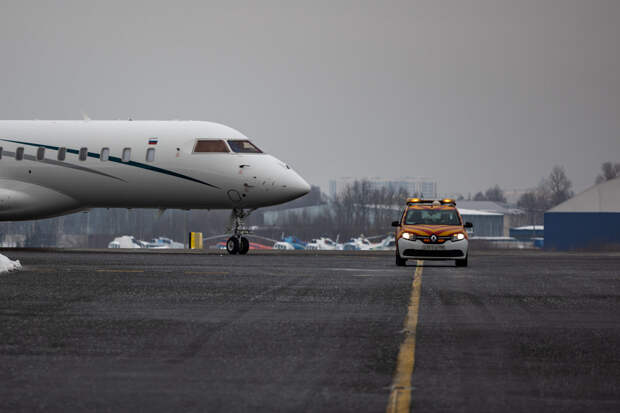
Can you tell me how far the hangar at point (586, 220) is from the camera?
85.2m

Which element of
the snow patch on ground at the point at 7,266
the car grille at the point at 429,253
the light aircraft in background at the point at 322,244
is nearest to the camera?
the snow patch on ground at the point at 7,266

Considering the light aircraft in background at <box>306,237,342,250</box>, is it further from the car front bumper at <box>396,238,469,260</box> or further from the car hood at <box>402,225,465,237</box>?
the car front bumper at <box>396,238,469,260</box>

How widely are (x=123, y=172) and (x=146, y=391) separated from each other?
26.7 metres

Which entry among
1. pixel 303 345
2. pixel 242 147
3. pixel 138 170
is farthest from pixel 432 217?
pixel 303 345

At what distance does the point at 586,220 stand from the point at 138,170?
60.4 metres

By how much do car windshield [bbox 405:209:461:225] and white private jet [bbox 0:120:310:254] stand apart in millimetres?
5287

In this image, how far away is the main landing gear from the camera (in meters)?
33.5

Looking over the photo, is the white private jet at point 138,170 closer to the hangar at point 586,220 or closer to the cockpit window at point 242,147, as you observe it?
the cockpit window at point 242,147

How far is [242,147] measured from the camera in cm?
3359

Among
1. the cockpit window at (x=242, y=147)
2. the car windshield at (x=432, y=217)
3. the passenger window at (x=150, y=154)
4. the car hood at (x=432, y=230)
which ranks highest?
the cockpit window at (x=242, y=147)

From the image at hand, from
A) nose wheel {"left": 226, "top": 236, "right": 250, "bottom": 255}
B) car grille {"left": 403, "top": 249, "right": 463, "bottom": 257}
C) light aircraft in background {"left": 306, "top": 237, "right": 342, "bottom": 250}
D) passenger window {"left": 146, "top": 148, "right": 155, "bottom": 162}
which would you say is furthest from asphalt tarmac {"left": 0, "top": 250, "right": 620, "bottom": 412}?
light aircraft in background {"left": 306, "top": 237, "right": 342, "bottom": 250}

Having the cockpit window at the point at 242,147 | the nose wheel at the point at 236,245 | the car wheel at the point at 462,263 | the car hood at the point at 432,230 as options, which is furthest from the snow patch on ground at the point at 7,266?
the cockpit window at the point at 242,147

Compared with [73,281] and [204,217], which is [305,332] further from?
[204,217]

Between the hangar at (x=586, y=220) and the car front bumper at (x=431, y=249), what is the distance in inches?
2362
